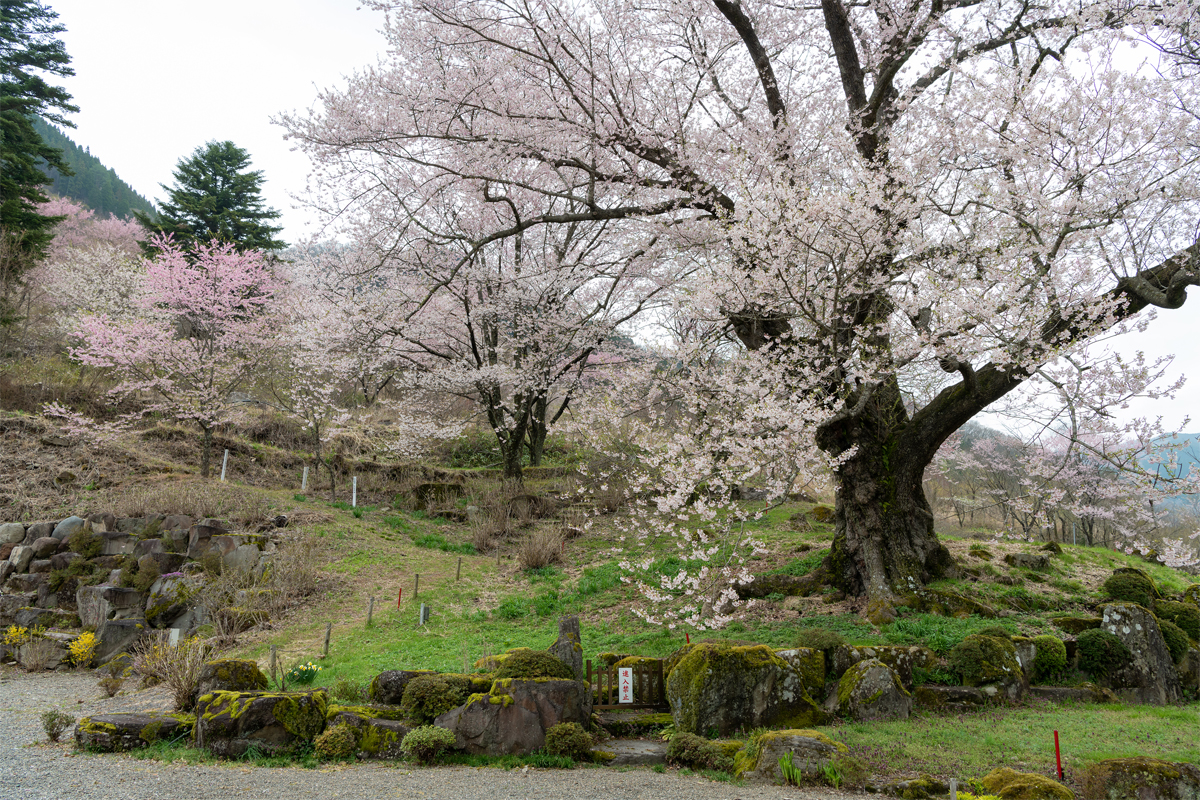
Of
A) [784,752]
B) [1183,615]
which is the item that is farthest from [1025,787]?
[1183,615]

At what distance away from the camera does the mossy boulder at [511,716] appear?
203 inches

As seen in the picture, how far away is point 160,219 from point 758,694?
999 inches

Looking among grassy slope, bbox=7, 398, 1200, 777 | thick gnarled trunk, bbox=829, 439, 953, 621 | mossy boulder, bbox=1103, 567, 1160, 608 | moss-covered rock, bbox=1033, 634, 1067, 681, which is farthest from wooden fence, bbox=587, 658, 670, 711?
mossy boulder, bbox=1103, 567, 1160, 608

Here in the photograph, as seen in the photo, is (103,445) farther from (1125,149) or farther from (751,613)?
(1125,149)

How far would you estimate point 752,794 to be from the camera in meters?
4.33

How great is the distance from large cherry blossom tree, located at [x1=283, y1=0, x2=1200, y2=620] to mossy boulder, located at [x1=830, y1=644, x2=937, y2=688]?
4.96ft

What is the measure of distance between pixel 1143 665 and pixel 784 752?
4614mm

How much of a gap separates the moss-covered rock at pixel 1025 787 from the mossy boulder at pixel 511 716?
3208 mm

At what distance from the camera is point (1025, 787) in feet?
13.0

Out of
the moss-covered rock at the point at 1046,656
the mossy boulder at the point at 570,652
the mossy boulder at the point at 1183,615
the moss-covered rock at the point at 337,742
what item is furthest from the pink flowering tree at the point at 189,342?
the mossy boulder at the point at 1183,615

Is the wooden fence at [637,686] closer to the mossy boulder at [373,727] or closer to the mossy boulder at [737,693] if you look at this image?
the mossy boulder at [737,693]

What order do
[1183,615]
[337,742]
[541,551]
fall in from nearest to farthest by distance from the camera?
[337,742]
[1183,615]
[541,551]

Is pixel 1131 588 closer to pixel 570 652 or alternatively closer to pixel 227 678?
pixel 570 652

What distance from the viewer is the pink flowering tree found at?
1423 cm
